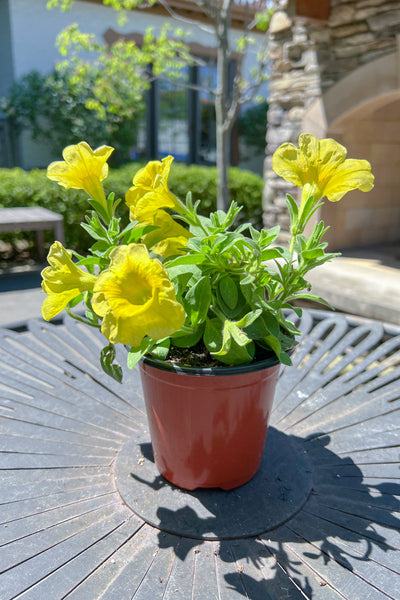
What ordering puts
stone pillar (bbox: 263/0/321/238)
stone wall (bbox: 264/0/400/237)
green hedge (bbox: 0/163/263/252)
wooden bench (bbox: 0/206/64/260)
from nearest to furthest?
stone wall (bbox: 264/0/400/237)
stone pillar (bbox: 263/0/321/238)
wooden bench (bbox: 0/206/64/260)
green hedge (bbox: 0/163/263/252)

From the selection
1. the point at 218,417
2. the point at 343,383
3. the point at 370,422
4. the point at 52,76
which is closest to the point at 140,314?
the point at 218,417

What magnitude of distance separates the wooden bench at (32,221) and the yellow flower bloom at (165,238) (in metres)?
3.71

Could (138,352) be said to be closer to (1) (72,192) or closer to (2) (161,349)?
(2) (161,349)

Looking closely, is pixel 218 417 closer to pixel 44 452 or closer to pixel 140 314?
pixel 140 314

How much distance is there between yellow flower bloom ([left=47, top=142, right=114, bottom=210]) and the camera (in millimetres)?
1052

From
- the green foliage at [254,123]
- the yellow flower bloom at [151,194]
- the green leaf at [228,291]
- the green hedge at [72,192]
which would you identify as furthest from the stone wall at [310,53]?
the green foliage at [254,123]

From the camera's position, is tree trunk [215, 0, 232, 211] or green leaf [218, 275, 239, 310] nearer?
green leaf [218, 275, 239, 310]

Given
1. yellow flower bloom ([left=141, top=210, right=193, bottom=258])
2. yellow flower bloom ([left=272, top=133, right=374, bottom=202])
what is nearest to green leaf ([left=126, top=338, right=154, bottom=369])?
yellow flower bloom ([left=141, top=210, right=193, bottom=258])

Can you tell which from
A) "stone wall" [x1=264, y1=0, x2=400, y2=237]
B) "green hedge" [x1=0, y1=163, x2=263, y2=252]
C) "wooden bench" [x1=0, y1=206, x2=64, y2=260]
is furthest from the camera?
"green hedge" [x1=0, y1=163, x2=263, y2=252]

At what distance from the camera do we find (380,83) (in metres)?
3.36

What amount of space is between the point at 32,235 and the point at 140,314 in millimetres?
4923

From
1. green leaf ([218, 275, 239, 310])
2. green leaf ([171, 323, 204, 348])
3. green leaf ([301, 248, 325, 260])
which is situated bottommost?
green leaf ([171, 323, 204, 348])

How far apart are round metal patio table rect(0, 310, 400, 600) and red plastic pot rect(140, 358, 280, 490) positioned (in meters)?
0.05

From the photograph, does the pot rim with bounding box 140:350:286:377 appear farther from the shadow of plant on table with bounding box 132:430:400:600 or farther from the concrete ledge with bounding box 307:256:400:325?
the concrete ledge with bounding box 307:256:400:325
